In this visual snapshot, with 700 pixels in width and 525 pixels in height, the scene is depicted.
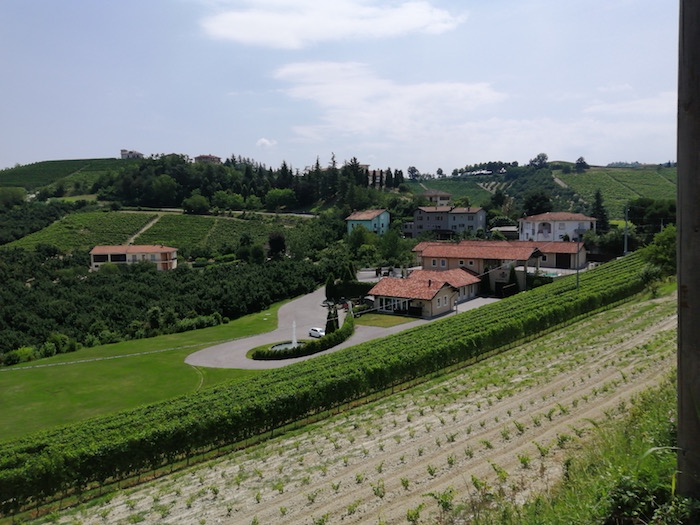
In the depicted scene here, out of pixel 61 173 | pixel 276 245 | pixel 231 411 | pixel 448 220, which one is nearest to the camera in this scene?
pixel 231 411

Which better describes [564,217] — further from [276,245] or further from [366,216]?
[276,245]

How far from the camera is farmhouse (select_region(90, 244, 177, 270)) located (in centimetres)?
7475

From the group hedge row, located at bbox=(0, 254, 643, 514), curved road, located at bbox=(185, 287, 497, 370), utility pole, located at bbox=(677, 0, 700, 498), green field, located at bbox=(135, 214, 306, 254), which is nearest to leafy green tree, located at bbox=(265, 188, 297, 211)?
green field, located at bbox=(135, 214, 306, 254)

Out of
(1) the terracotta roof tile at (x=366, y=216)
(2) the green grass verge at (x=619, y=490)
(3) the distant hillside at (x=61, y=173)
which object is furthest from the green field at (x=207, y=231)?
(2) the green grass verge at (x=619, y=490)

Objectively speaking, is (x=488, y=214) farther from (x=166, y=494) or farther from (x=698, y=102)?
Result: (x=698, y=102)

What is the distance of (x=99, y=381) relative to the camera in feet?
113

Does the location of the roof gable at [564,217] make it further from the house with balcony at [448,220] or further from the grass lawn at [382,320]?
the grass lawn at [382,320]

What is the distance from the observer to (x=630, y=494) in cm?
536

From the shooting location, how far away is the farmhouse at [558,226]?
7025cm

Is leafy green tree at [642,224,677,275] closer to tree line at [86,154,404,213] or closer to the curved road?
the curved road

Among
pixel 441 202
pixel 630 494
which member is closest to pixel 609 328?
pixel 630 494

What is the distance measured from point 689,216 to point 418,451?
12.1 meters

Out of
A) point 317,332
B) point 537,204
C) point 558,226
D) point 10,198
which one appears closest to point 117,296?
point 317,332

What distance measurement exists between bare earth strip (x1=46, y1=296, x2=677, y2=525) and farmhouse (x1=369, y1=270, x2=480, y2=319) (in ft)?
73.5
